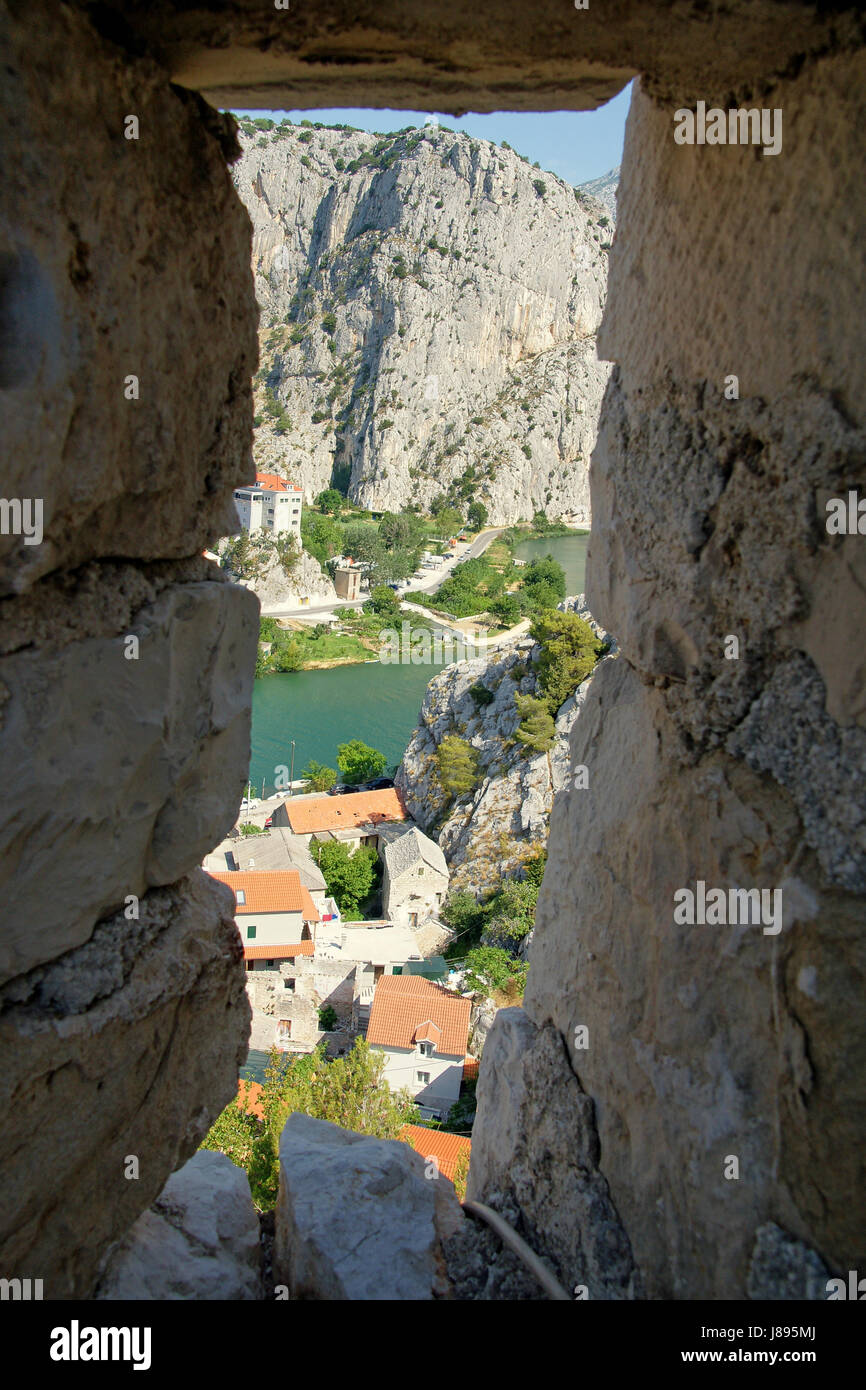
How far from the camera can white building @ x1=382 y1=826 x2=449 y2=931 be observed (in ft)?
69.6

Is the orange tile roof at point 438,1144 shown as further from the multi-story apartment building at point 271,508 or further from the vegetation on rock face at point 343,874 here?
the multi-story apartment building at point 271,508

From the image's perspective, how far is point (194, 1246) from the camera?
2.79m

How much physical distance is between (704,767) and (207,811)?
117 centimetres

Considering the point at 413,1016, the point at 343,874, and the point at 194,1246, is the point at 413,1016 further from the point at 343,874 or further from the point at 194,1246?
the point at 194,1246

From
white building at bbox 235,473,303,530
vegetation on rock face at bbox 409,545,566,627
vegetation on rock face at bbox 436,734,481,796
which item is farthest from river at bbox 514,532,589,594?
vegetation on rock face at bbox 436,734,481,796

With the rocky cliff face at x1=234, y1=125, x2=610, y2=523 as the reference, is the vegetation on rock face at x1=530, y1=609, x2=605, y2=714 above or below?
below

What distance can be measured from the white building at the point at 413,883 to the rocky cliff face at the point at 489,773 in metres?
0.52

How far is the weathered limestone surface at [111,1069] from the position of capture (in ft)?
6.20

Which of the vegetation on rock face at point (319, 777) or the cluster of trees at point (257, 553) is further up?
the cluster of trees at point (257, 553)

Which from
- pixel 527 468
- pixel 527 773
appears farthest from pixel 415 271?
pixel 527 773

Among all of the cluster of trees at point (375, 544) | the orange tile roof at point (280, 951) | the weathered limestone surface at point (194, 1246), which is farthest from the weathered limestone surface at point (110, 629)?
the cluster of trees at point (375, 544)

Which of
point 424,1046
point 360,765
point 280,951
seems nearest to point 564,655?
point 360,765

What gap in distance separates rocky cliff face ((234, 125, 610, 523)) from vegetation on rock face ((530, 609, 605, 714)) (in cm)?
4002

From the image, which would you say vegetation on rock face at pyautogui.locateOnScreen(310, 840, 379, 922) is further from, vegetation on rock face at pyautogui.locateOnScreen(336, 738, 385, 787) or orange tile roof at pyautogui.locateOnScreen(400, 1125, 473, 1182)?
orange tile roof at pyautogui.locateOnScreen(400, 1125, 473, 1182)
